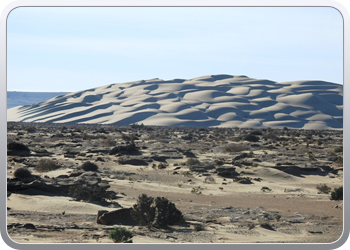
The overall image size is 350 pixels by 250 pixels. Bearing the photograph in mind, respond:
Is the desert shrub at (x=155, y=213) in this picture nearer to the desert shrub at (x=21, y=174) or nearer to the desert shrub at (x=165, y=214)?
the desert shrub at (x=165, y=214)

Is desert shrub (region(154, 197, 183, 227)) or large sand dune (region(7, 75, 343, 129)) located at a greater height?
large sand dune (region(7, 75, 343, 129))

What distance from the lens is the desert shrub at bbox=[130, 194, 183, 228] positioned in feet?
33.2

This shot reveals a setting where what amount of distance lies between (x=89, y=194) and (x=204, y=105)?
12817cm

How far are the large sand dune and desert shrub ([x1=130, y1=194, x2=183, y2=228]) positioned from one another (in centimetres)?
10438

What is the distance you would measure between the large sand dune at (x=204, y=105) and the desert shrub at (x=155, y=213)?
104 metres

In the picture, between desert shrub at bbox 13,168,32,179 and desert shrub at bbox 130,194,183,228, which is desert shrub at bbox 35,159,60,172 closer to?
desert shrub at bbox 13,168,32,179

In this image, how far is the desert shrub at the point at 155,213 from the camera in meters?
10.1

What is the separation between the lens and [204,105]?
140 metres

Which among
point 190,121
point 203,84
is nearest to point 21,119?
point 190,121

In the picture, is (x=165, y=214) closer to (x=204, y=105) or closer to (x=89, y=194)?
(x=89, y=194)

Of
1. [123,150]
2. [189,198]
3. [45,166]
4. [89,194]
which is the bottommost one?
[189,198]

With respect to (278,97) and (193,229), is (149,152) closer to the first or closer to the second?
(193,229)

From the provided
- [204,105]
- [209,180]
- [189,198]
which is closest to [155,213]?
[189,198]

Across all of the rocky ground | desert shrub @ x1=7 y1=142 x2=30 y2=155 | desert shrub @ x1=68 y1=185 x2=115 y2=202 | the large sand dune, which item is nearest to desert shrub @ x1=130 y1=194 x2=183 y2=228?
the rocky ground
